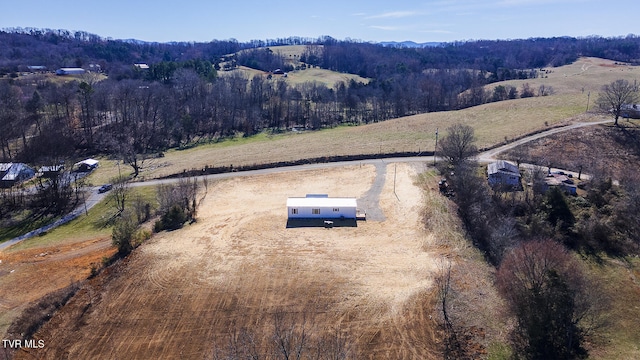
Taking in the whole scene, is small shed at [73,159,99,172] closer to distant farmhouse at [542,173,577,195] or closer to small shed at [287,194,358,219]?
small shed at [287,194,358,219]

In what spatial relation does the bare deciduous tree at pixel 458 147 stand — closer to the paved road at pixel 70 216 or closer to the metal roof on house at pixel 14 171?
the paved road at pixel 70 216

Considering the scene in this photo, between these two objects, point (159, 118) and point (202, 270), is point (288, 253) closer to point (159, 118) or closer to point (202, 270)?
point (202, 270)

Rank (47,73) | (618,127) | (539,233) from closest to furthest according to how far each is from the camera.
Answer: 1. (539,233)
2. (618,127)
3. (47,73)

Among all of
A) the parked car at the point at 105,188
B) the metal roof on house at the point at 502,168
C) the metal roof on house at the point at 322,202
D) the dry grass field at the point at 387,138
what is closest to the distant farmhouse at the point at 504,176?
the metal roof on house at the point at 502,168

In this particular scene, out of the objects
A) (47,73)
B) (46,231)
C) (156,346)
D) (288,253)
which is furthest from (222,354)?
(47,73)

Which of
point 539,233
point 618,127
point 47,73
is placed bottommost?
point 539,233
